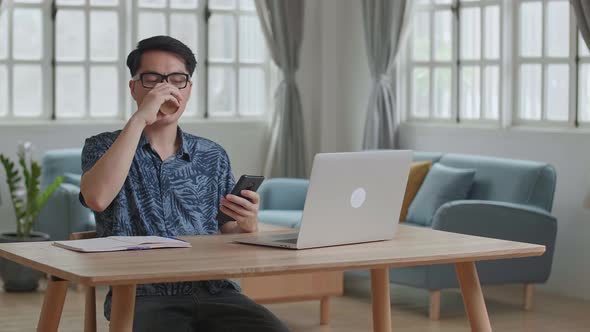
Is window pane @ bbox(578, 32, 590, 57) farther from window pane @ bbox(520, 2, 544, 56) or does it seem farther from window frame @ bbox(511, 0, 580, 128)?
window pane @ bbox(520, 2, 544, 56)

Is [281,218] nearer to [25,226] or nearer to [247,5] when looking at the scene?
[25,226]

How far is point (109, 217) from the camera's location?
3.15 m

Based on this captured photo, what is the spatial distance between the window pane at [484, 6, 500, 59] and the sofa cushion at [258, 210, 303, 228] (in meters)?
1.71

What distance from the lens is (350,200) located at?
2.95m

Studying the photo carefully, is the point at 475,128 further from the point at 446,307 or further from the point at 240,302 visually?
the point at 240,302

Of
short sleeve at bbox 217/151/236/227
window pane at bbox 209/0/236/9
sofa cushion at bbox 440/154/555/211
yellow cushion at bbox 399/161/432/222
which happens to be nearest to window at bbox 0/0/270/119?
window pane at bbox 209/0/236/9

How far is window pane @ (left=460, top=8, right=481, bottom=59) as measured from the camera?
24.4ft

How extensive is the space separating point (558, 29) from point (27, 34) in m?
3.75

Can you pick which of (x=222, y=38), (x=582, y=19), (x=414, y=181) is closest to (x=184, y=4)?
(x=222, y=38)

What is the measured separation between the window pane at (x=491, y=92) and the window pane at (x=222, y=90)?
2164 mm

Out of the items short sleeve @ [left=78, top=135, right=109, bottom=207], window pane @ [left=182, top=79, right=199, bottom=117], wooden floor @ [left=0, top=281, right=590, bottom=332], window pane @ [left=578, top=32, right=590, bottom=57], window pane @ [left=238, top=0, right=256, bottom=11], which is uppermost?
window pane @ [left=238, top=0, right=256, bottom=11]

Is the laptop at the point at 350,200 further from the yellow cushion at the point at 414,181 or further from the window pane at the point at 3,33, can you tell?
the window pane at the point at 3,33

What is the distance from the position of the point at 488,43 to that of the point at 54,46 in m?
3.12

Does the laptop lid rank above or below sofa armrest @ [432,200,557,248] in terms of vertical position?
above
